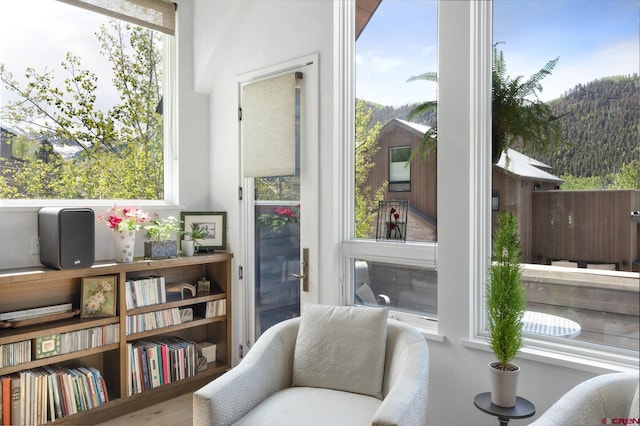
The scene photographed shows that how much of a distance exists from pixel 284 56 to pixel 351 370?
206cm

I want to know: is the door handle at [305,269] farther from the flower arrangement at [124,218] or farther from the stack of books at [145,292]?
the flower arrangement at [124,218]

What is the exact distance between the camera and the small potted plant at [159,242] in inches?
125

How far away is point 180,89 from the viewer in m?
3.62

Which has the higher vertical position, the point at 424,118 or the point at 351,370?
the point at 424,118

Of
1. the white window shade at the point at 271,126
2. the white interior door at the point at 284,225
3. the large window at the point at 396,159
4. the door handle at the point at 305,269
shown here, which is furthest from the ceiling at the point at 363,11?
the door handle at the point at 305,269

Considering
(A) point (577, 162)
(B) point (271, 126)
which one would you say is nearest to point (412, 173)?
(A) point (577, 162)

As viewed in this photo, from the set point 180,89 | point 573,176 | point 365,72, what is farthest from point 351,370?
point 180,89

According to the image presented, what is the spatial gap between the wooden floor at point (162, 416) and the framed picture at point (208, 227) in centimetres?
107

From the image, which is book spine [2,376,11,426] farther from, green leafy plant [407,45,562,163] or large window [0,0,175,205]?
green leafy plant [407,45,562,163]

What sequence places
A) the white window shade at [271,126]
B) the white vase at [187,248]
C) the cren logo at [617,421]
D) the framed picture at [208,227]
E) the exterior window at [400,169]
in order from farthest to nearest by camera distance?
the framed picture at [208,227] < the white vase at [187,248] < the white window shade at [271,126] < the exterior window at [400,169] < the cren logo at [617,421]

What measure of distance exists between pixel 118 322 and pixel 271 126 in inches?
62.5

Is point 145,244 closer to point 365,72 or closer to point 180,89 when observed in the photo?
point 180,89

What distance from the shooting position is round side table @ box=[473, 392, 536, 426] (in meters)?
1.87

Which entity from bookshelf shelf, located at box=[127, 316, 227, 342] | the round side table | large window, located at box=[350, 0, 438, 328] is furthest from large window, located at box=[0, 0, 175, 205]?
the round side table
